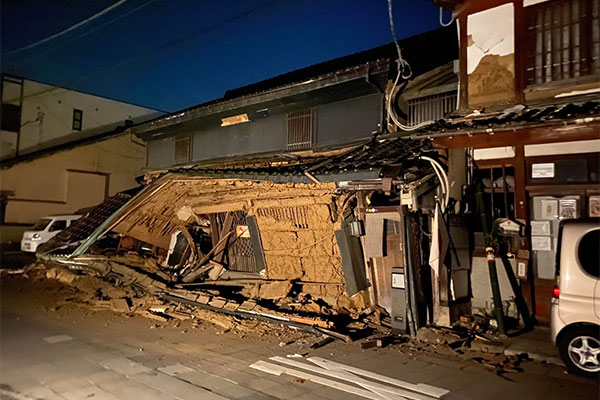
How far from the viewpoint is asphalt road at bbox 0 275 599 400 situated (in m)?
5.44

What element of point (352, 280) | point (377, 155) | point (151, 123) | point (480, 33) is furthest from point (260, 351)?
point (151, 123)

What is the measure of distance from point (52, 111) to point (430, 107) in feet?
84.4

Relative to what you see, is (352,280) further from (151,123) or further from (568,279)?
(151,123)

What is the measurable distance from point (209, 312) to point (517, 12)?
966 cm

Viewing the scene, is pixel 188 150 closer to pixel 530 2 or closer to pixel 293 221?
pixel 293 221

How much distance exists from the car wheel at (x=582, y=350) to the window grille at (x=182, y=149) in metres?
15.6

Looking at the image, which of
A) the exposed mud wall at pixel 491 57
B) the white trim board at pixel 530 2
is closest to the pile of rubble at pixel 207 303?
the exposed mud wall at pixel 491 57

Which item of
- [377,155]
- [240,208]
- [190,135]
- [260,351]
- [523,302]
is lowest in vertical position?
[260,351]

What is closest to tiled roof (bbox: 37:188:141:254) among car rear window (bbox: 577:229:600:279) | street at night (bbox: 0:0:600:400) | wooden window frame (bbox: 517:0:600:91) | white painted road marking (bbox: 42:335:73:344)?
street at night (bbox: 0:0:600:400)

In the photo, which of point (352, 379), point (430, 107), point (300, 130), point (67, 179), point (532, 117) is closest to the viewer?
point (352, 379)

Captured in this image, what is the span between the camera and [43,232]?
20.5 meters

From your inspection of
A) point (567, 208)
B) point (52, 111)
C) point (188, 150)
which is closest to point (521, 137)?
point (567, 208)

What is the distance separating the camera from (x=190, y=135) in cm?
1845

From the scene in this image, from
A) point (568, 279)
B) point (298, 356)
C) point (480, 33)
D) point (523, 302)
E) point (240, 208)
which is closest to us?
point (568, 279)
